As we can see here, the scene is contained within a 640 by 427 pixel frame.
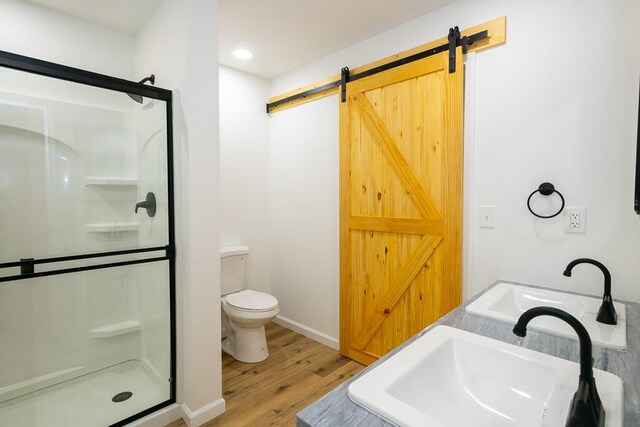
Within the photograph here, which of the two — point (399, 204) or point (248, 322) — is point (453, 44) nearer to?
point (399, 204)

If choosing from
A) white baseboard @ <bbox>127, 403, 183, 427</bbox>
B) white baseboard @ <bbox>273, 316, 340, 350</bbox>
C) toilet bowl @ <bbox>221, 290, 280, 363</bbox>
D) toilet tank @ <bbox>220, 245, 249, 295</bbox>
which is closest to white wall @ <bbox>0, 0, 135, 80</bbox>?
toilet tank @ <bbox>220, 245, 249, 295</bbox>

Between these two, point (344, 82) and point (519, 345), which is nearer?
point (519, 345)

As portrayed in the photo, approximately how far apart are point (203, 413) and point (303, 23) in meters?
2.63

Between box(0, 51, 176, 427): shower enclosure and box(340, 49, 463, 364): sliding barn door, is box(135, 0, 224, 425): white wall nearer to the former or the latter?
box(0, 51, 176, 427): shower enclosure

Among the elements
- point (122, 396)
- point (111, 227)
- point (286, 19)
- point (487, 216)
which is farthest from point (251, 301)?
point (286, 19)

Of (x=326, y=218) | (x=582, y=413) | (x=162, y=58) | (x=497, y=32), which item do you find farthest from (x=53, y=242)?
(x=497, y=32)

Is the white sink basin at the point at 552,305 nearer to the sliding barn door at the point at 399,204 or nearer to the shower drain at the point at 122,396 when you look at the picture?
the sliding barn door at the point at 399,204

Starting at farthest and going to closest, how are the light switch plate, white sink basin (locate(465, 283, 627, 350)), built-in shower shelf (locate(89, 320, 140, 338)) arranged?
1. built-in shower shelf (locate(89, 320, 140, 338))
2. the light switch plate
3. white sink basin (locate(465, 283, 627, 350))

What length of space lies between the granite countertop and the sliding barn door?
74 centimetres

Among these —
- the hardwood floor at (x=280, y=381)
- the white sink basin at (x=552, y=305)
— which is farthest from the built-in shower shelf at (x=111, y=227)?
the white sink basin at (x=552, y=305)

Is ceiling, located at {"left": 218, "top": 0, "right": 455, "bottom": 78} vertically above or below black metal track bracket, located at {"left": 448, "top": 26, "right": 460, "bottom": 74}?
above

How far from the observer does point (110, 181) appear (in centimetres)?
205

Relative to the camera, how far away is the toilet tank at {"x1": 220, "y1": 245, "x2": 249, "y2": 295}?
285cm

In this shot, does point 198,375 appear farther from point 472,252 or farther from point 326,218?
point 472,252
